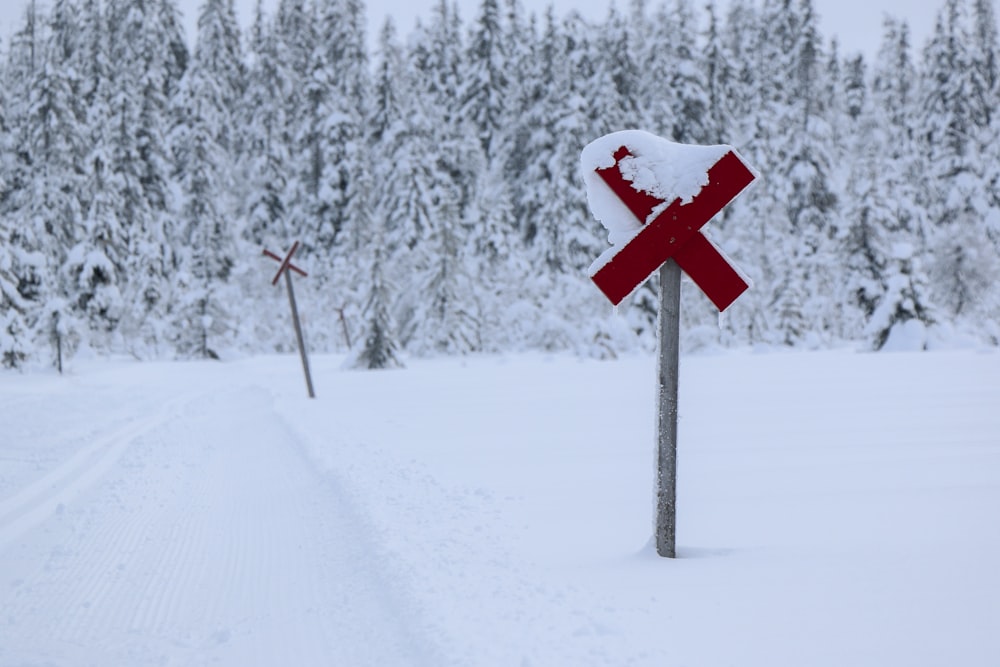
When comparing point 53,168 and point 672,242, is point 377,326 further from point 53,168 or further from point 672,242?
point 672,242

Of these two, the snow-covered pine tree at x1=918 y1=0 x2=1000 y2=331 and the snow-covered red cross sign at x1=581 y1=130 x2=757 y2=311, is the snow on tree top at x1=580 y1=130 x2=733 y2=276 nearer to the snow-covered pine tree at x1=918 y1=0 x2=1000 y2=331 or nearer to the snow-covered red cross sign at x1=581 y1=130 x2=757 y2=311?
the snow-covered red cross sign at x1=581 y1=130 x2=757 y2=311

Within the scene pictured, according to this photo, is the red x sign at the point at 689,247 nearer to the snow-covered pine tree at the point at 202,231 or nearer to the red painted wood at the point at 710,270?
the red painted wood at the point at 710,270

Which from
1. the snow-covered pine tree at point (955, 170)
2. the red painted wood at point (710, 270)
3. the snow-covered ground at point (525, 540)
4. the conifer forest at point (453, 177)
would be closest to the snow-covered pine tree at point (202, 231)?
the conifer forest at point (453, 177)

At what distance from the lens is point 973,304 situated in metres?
27.0

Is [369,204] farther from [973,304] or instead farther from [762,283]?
[973,304]

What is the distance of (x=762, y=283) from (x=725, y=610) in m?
28.5

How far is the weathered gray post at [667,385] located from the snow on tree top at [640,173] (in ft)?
1.02

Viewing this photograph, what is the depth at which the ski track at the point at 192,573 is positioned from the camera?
3311 mm

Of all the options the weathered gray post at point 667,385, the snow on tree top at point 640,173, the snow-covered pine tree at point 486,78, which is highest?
the snow-covered pine tree at point 486,78

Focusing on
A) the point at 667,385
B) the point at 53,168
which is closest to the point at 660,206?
the point at 667,385

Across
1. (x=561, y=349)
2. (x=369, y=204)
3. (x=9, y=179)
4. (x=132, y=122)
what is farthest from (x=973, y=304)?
(x=9, y=179)

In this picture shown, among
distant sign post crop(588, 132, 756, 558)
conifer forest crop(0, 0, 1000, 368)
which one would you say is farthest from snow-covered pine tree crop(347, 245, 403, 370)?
distant sign post crop(588, 132, 756, 558)

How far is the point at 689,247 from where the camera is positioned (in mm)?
3355

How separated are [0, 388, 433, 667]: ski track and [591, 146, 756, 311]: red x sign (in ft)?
6.34
